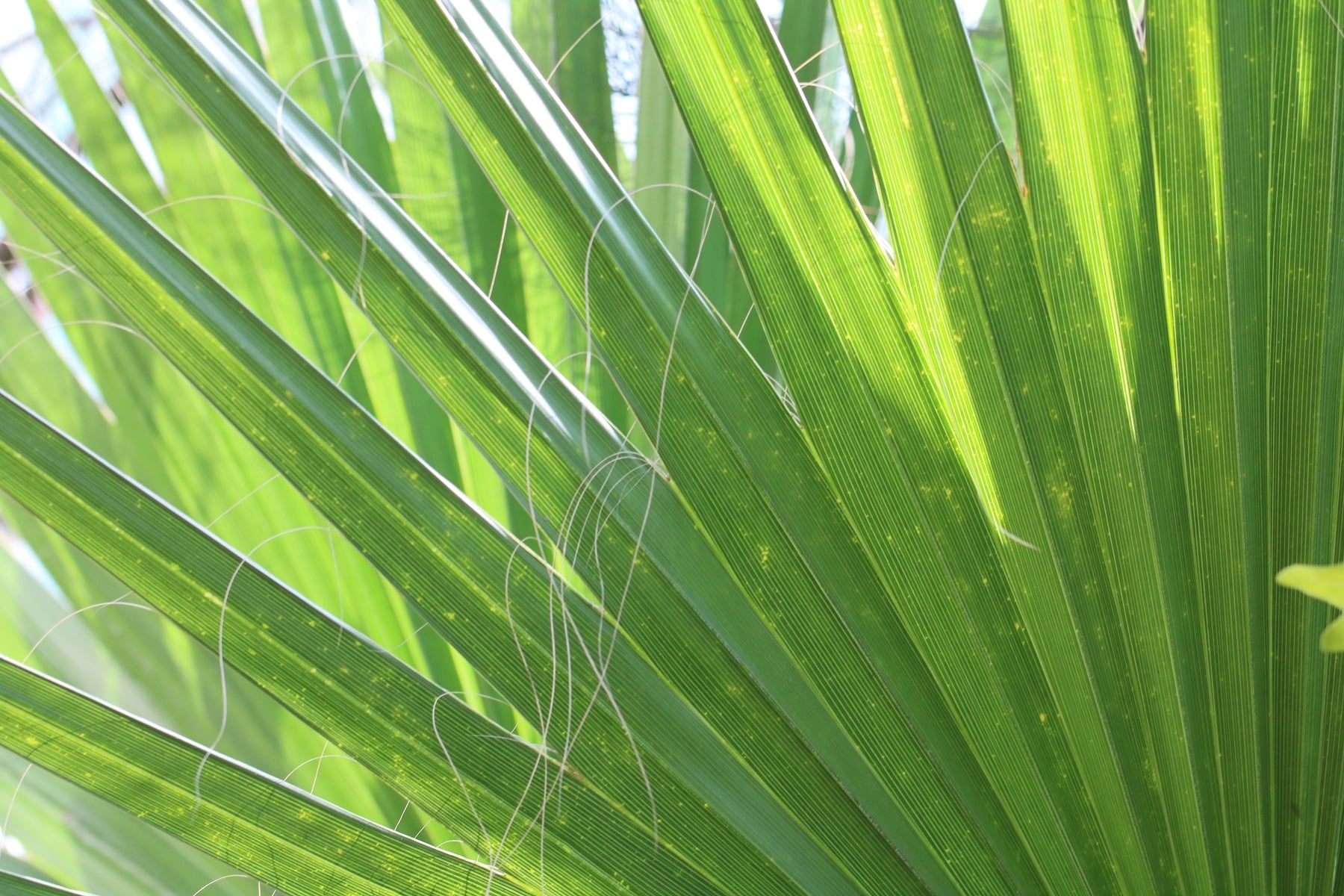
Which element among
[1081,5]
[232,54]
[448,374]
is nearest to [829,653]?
[448,374]

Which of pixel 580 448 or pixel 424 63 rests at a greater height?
pixel 424 63

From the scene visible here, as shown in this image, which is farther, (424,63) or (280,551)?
(280,551)

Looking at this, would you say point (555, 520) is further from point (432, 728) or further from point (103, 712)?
point (103, 712)

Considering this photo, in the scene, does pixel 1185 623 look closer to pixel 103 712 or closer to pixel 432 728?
pixel 432 728

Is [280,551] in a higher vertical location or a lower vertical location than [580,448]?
lower

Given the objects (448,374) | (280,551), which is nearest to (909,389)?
(448,374)

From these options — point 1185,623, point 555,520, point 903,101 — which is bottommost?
point 1185,623
